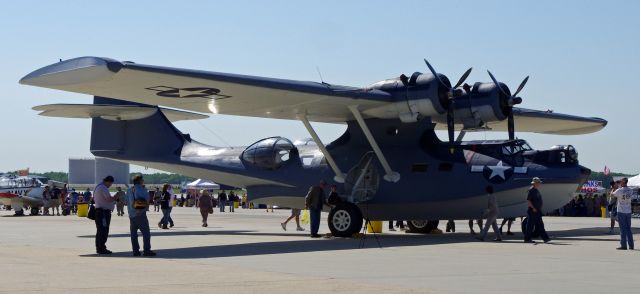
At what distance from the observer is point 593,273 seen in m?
13.0

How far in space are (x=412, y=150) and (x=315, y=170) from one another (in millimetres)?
3024

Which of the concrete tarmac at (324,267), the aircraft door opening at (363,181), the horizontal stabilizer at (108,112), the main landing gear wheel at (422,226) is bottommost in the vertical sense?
the concrete tarmac at (324,267)

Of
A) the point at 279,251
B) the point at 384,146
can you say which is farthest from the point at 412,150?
the point at 279,251

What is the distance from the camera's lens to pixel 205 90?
68.7 ft

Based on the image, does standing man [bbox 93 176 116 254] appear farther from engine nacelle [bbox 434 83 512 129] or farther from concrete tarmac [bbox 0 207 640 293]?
engine nacelle [bbox 434 83 512 129]

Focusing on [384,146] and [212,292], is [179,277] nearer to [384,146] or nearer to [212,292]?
[212,292]

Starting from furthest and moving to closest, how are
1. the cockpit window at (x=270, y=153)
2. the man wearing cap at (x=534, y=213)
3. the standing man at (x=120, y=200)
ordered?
the standing man at (x=120, y=200) → the cockpit window at (x=270, y=153) → the man wearing cap at (x=534, y=213)

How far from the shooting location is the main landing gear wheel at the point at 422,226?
25828 millimetres

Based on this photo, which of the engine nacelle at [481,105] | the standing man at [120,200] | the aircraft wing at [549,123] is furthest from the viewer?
the standing man at [120,200]

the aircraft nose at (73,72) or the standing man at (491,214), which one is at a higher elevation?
the aircraft nose at (73,72)

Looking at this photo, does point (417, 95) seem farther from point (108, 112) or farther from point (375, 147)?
point (108, 112)

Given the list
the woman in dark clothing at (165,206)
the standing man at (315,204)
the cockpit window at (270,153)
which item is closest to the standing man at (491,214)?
the standing man at (315,204)

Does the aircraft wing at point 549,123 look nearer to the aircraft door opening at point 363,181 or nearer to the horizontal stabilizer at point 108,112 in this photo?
the aircraft door opening at point 363,181

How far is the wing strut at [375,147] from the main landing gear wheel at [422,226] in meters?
2.65
